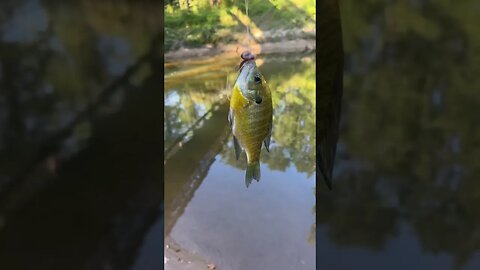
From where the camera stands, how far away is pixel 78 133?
1032mm

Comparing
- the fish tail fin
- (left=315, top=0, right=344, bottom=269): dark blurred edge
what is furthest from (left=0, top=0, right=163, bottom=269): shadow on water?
(left=315, top=0, right=344, bottom=269): dark blurred edge

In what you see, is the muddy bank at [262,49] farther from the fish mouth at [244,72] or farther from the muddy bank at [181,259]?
the fish mouth at [244,72]

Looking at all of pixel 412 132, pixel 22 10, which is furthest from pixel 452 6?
pixel 22 10

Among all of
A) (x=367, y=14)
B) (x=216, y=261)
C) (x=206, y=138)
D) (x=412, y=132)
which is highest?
(x=367, y=14)

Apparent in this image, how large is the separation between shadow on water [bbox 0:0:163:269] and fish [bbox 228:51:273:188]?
0.67 ft

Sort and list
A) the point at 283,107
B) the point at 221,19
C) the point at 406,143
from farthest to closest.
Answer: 1. the point at 283,107
2. the point at 221,19
3. the point at 406,143

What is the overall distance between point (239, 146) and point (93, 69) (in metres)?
0.32

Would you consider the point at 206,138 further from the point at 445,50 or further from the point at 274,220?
the point at 445,50

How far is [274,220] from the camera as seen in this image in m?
2.74

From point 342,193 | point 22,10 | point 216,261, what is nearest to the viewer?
point 22,10

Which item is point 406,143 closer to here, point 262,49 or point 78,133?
point 78,133

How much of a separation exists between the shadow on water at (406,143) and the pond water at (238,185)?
1.23 m

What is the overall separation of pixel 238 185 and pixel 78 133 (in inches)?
66.3

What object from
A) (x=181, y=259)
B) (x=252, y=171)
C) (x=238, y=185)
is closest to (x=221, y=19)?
(x=238, y=185)
